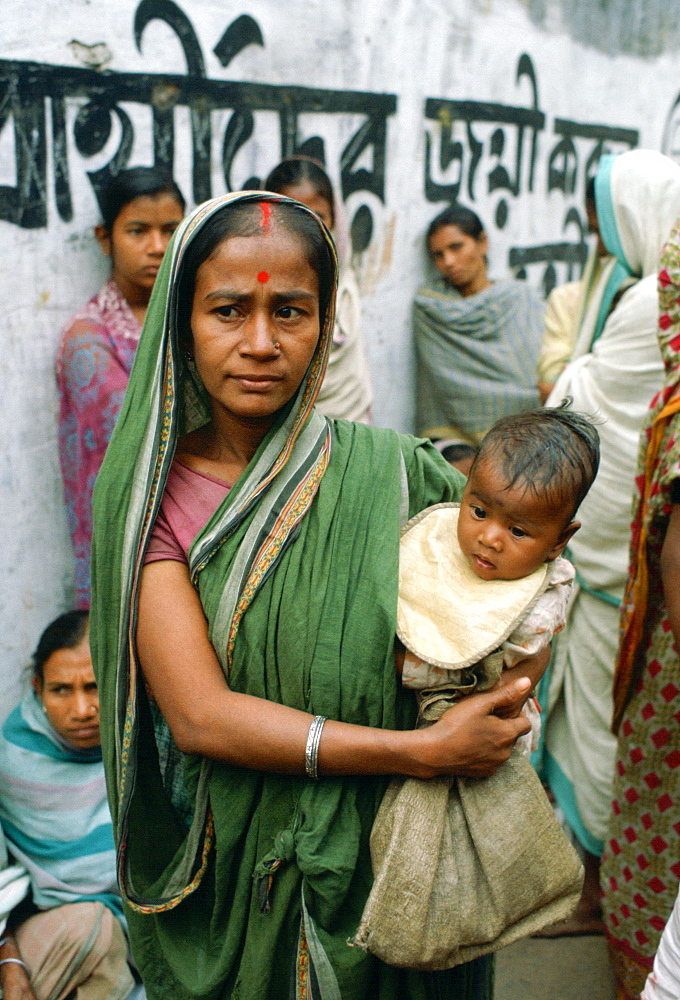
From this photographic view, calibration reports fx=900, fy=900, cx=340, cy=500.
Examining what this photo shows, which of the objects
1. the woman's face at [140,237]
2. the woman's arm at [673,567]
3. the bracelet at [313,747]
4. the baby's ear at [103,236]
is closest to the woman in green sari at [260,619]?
the bracelet at [313,747]

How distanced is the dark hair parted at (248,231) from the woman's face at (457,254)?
9.48 ft

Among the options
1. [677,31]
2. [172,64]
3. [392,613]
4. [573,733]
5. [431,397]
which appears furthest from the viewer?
[677,31]

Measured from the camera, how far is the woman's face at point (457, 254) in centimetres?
424

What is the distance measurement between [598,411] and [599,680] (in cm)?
99

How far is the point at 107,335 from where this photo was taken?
9.43 feet

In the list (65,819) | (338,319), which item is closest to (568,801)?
(65,819)

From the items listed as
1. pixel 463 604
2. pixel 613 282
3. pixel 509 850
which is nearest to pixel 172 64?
pixel 613 282

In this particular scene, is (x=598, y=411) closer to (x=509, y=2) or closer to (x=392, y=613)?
(x=392, y=613)

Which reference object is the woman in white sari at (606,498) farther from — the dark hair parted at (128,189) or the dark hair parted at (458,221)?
the dark hair parted at (128,189)

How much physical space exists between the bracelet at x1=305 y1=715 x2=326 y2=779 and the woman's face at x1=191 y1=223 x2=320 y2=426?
50 cm

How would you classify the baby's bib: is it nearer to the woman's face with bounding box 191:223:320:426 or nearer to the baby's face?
the baby's face

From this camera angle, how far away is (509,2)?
4.55 meters

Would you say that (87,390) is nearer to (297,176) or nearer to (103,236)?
(103,236)

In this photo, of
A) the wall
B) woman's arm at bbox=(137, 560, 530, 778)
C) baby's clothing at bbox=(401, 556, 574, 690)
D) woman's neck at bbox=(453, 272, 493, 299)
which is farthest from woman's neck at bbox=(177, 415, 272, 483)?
woman's neck at bbox=(453, 272, 493, 299)
